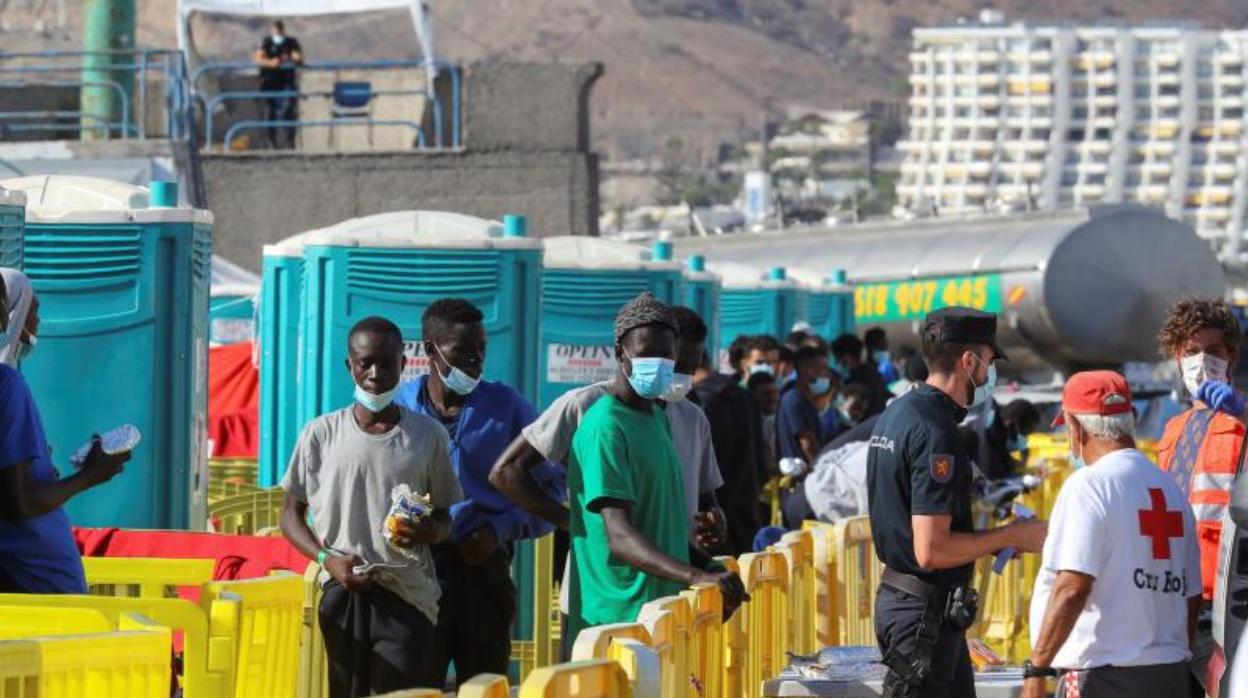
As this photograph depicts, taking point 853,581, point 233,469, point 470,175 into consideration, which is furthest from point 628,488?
point 470,175

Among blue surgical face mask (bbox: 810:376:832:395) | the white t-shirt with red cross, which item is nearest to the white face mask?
the white t-shirt with red cross

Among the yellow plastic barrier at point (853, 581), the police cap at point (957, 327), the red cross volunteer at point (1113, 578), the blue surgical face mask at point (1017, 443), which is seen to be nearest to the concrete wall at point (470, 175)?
the blue surgical face mask at point (1017, 443)

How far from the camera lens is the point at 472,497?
928 cm

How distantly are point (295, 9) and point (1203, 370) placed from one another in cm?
2053

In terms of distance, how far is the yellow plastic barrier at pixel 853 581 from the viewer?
10.8 metres

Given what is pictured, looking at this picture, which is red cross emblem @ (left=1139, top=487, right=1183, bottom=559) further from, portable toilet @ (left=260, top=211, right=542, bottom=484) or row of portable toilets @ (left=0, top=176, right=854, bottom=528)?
portable toilet @ (left=260, top=211, right=542, bottom=484)

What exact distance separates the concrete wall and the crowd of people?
56.4ft

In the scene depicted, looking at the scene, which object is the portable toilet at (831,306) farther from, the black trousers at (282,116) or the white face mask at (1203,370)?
the white face mask at (1203,370)

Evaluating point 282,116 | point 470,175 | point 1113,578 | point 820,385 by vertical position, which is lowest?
point 1113,578

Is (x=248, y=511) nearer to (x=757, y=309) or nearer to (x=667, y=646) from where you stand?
(x=667, y=646)

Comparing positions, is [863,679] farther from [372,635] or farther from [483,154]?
[483,154]

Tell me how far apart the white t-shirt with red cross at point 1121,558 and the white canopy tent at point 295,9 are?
21361mm

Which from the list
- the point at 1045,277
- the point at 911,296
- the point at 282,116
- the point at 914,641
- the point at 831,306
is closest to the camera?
the point at 914,641

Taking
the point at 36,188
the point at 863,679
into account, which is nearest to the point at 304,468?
the point at 863,679
